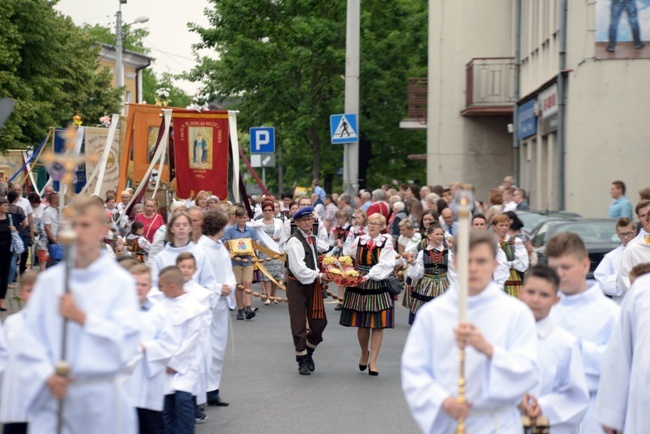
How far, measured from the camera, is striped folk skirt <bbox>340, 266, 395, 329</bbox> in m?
13.6

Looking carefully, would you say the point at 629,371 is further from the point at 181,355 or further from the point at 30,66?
the point at 30,66

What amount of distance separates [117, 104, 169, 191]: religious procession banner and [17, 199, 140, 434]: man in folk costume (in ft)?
59.6

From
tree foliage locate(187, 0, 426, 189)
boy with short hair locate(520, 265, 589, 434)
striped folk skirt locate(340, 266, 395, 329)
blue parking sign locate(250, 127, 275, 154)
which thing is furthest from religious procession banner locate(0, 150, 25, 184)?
boy with short hair locate(520, 265, 589, 434)

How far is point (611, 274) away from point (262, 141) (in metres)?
17.4

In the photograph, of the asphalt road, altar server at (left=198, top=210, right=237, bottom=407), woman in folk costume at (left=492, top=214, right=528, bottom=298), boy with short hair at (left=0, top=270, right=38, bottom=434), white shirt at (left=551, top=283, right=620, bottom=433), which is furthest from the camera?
woman in folk costume at (left=492, top=214, right=528, bottom=298)

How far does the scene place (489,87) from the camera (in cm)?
3759

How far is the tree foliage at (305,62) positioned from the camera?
3950 centimetres

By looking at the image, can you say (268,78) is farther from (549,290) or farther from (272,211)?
(549,290)

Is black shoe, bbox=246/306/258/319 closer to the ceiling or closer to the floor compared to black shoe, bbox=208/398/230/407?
closer to the floor

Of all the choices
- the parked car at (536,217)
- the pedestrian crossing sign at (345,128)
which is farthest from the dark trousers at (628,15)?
the parked car at (536,217)

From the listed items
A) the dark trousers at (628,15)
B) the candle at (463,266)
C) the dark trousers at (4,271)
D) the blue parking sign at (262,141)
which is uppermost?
the dark trousers at (628,15)

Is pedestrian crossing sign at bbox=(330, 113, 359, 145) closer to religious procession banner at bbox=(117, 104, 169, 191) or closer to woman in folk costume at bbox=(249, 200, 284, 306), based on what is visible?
religious procession banner at bbox=(117, 104, 169, 191)

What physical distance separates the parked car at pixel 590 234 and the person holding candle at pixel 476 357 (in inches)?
428

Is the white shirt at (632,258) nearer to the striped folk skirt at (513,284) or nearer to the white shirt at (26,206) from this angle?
the striped folk skirt at (513,284)
